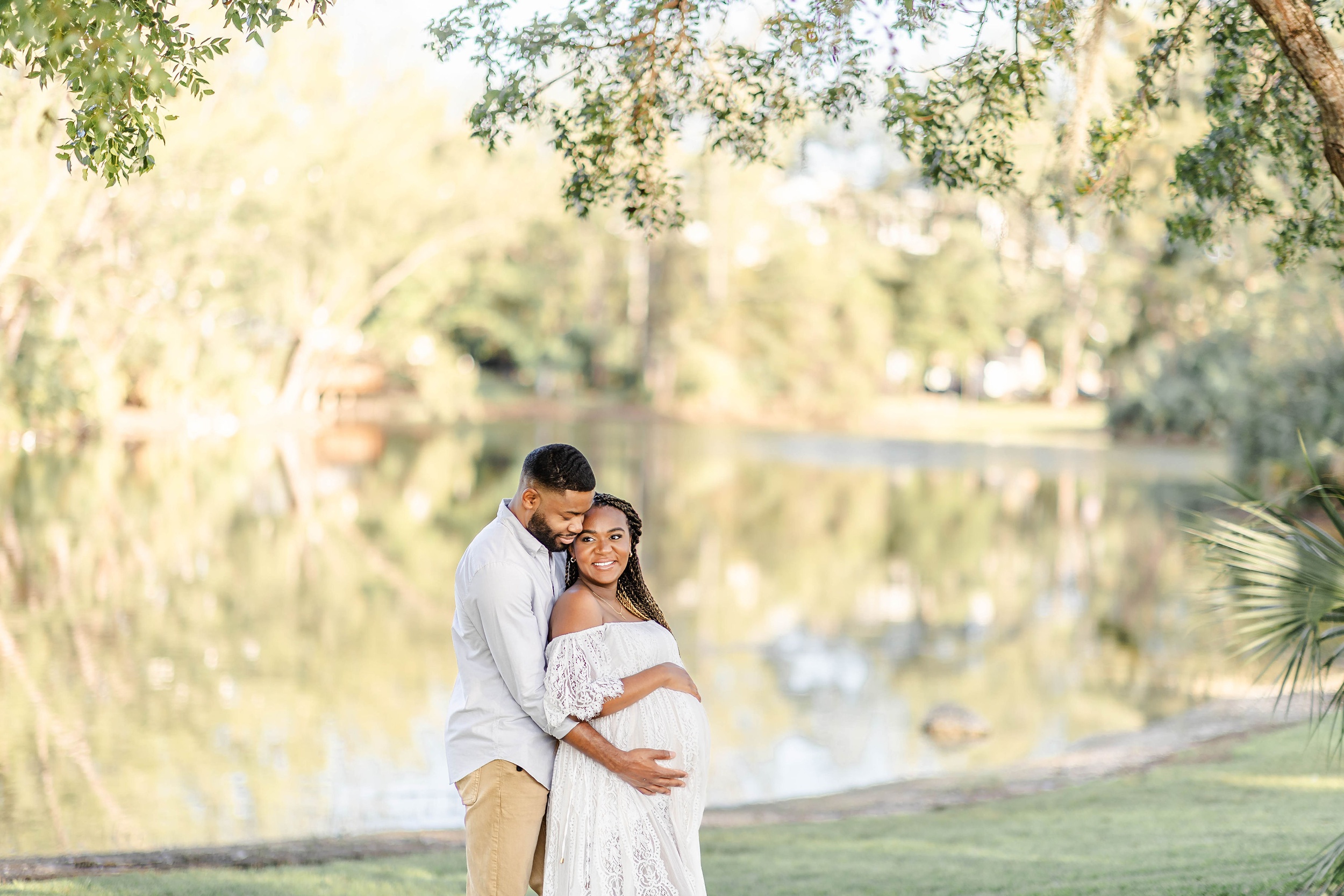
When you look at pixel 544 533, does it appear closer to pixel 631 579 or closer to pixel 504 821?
pixel 631 579

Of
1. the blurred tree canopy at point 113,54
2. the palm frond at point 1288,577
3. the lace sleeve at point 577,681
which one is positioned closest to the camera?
the lace sleeve at point 577,681

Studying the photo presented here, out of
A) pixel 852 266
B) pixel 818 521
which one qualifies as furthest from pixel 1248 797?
pixel 852 266

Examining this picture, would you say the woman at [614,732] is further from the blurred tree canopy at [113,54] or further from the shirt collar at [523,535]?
the blurred tree canopy at [113,54]

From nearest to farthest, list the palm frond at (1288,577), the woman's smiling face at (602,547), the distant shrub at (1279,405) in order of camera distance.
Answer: the woman's smiling face at (602,547), the palm frond at (1288,577), the distant shrub at (1279,405)

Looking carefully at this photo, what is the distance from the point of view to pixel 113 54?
165 inches

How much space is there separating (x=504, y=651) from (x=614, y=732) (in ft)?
1.24

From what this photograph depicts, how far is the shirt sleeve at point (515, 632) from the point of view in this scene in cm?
364

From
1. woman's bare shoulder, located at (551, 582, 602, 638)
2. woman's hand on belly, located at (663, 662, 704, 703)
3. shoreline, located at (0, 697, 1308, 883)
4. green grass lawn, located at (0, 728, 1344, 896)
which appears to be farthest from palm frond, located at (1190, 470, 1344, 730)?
shoreline, located at (0, 697, 1308, 883)

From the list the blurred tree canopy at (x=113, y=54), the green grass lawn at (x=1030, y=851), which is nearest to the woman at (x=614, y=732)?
the blurred tree canopy at (x=113, y=54)

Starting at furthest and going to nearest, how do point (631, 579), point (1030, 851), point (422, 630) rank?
1. point (422, 630)
2. point (1030, 851)
3. point (631, 579)

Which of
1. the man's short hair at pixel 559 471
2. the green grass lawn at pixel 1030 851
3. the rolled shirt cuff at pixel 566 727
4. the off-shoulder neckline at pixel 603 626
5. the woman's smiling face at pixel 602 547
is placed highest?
the man's short hair at pixel 559 471

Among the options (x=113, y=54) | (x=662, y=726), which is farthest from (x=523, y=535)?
(x=113, y=54)

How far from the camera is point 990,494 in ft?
104

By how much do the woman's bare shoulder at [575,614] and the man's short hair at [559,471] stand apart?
0.29m
